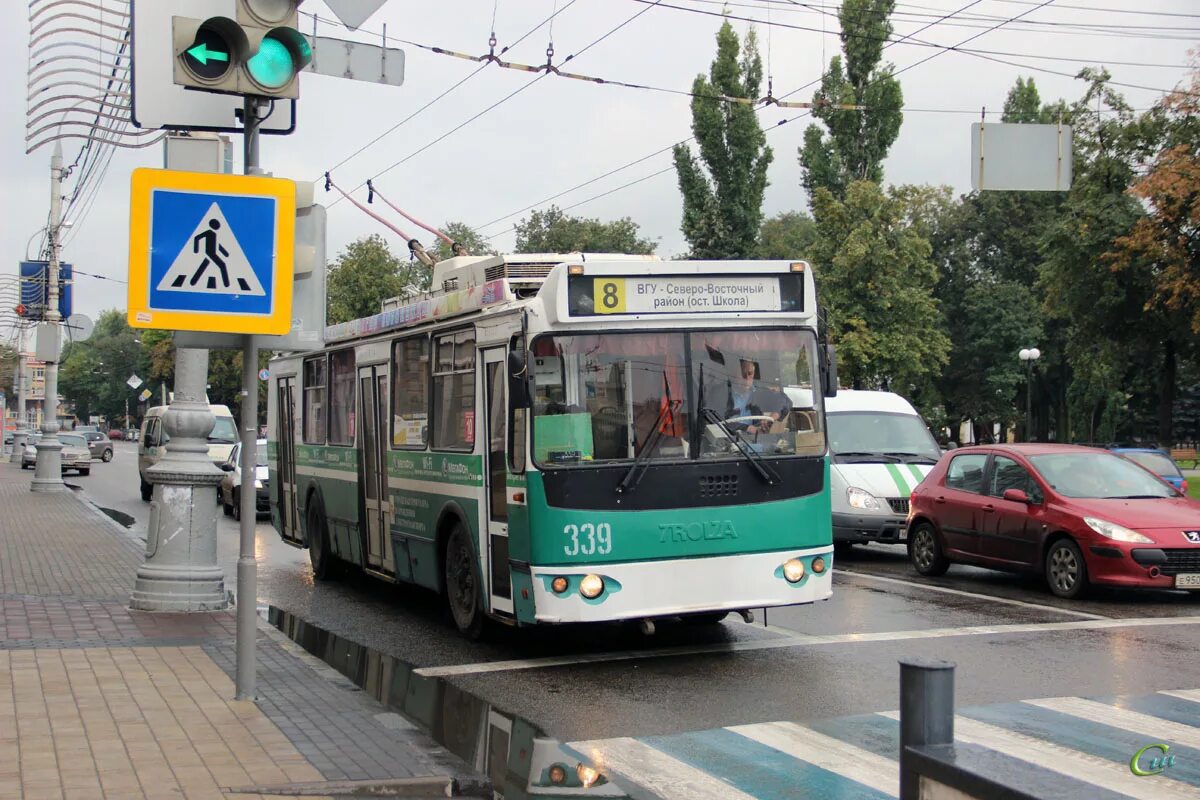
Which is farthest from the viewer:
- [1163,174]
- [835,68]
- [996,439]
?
[996,439]

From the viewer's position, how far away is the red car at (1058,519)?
42.0 feet

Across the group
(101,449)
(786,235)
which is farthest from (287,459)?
(786,235)

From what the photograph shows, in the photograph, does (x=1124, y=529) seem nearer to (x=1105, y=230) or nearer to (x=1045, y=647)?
(x=1045, y=647)

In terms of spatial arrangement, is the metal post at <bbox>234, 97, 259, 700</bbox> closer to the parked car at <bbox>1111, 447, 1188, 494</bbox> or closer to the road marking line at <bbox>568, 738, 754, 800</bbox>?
the road marking line at <bbox>568, 738, 754, 800</bbox>

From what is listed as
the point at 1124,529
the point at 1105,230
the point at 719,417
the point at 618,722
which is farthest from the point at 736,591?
the point at 1105,230

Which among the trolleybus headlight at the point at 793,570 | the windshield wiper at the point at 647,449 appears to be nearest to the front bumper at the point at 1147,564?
the trolleybus headlight at the point at 793,570

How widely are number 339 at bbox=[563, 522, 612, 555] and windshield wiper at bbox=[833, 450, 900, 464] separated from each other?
29.9 feet

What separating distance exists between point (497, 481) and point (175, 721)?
3.55 m

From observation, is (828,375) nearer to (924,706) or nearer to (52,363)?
(924,706)

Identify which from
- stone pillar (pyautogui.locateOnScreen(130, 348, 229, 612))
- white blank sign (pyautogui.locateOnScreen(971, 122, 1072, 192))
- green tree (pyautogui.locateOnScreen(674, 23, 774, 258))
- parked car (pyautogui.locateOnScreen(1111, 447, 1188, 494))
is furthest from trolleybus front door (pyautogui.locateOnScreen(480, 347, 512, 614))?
green tree (pyautogui.locateOnScreen(674, 23, 774, 258))

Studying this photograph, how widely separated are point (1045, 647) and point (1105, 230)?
32.5m

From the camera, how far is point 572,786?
6.50 metres

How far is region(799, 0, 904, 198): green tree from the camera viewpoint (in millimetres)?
49719

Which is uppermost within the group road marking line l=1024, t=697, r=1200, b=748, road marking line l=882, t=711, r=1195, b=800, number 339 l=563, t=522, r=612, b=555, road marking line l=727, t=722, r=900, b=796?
number 339 l=563, t=522, r=612, b=555
